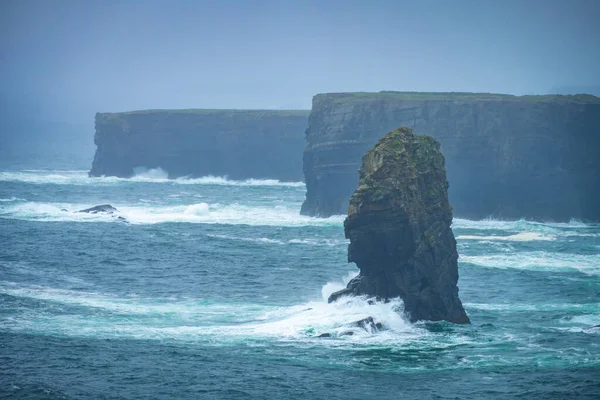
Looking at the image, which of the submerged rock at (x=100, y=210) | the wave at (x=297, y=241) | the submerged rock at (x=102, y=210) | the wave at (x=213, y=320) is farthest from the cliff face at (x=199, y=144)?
the wave at (x=213, y=320)

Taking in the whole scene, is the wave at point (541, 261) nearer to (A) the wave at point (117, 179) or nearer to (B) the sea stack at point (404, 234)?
(B) the sea stack at point (404, 234)

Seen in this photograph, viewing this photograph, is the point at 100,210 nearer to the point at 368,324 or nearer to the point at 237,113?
the point at 368,324

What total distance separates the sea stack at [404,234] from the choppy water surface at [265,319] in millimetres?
1252

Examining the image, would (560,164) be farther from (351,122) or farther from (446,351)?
(446,351)

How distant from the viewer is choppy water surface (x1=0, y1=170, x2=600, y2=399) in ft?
127

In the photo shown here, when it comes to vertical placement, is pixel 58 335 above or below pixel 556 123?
below

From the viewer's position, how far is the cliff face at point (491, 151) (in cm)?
10319

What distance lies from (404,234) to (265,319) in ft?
26.0

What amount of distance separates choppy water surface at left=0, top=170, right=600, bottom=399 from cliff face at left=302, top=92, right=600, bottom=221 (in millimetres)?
10232

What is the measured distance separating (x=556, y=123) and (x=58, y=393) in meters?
79.2

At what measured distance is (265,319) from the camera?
50.5m

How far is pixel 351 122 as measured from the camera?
366 feet

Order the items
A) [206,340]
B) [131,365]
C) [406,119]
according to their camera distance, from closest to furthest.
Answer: [131,365]
[206,340]
[406,119]

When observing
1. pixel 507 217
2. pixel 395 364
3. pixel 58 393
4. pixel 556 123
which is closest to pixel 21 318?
pixel 58 393
